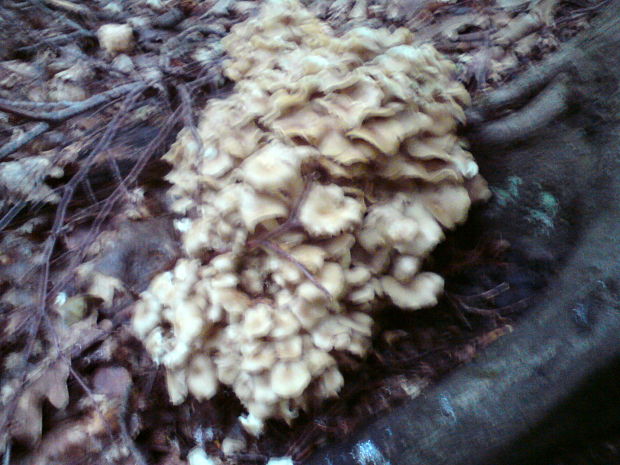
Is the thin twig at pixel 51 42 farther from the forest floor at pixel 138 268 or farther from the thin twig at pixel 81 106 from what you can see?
the thin twig at pixel 81 106

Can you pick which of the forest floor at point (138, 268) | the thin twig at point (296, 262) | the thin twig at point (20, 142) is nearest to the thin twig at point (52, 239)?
the forest floor at point (138, 268)

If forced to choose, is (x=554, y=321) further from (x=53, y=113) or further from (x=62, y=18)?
(x=62, y=18)

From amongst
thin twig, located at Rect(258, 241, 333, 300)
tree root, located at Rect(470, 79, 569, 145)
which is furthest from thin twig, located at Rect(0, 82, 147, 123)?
tree root, located at Rect(470, 79, 569, 145)

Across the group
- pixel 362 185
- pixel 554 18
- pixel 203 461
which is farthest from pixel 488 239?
pixel 203 461

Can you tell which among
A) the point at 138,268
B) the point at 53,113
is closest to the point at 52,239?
the point at 138,268

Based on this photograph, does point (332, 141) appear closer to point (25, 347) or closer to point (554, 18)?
point (554, 18)

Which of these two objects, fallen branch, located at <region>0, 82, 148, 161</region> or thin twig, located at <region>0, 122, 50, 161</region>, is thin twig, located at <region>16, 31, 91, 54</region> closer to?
fallen branch, located at <region>0, 82, 148, 161</region>

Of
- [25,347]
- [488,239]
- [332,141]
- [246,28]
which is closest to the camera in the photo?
[332,141]
